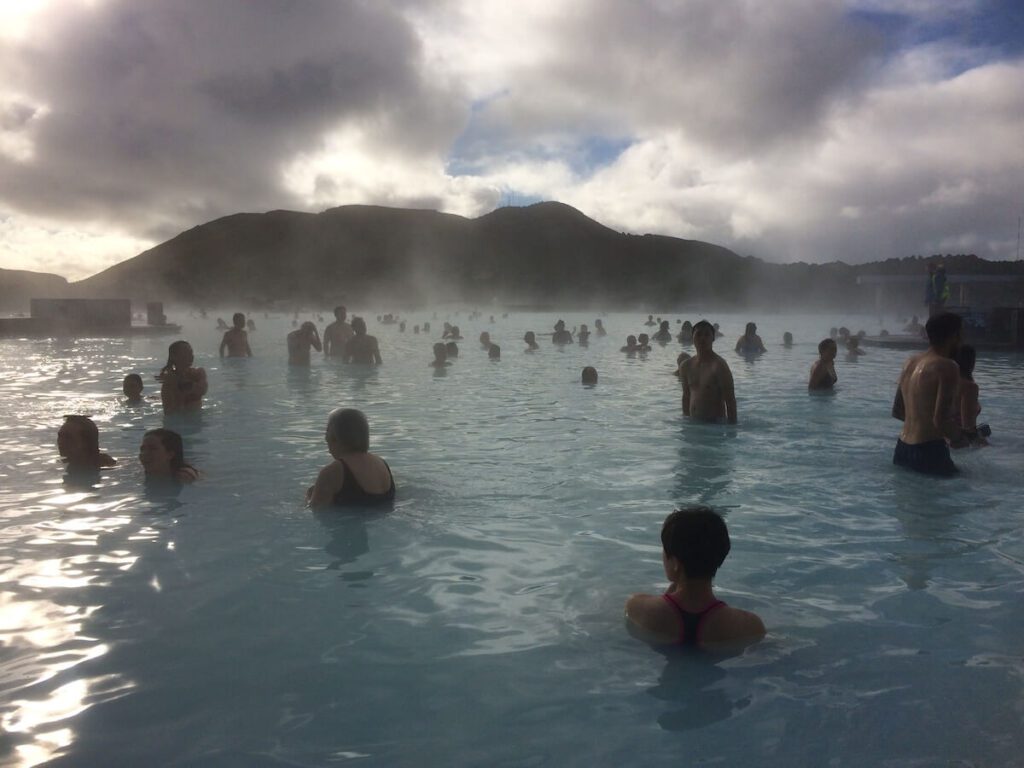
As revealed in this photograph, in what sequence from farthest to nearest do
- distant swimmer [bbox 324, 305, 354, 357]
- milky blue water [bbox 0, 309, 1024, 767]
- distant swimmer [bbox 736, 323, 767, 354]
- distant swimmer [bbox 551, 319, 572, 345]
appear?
distant swimmer [bbox 551, 319, 572, 345], distant swimmer [bbox 736, 323, 767, 354], distant swimmer [bbox 324, 305, 354, 357], milky blue water [bbox 0, 309, 1024, 767]

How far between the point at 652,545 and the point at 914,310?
56.5 m

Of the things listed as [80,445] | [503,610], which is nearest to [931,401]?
[503,610]

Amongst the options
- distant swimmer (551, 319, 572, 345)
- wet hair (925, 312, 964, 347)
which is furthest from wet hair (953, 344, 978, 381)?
distant swimmer (551, 319, 572, 345)

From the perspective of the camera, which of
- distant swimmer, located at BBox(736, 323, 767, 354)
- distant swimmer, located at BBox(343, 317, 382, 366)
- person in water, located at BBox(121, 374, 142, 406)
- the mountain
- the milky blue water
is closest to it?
the milky blue water

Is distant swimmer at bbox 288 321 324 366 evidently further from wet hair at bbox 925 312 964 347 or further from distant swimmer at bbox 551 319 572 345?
wet hair at bbox 925 312 964 347

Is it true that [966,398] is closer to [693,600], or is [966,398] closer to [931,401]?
[931,401]

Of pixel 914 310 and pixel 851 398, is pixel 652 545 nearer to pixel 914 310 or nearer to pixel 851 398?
pixel 851 398

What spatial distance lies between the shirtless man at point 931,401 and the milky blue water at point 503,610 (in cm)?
26

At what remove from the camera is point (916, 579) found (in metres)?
4.36

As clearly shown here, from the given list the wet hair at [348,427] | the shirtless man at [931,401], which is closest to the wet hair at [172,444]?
the wet hair at [348,427]

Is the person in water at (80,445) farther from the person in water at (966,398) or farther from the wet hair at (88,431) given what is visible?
the person in water at (966,398)

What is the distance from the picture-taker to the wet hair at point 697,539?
3115 mm

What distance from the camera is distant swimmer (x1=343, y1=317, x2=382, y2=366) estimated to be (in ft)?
53.8

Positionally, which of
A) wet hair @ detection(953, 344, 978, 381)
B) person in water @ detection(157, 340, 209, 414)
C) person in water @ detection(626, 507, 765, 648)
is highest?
wet hair @ detection(953, 344, 978, 381)
